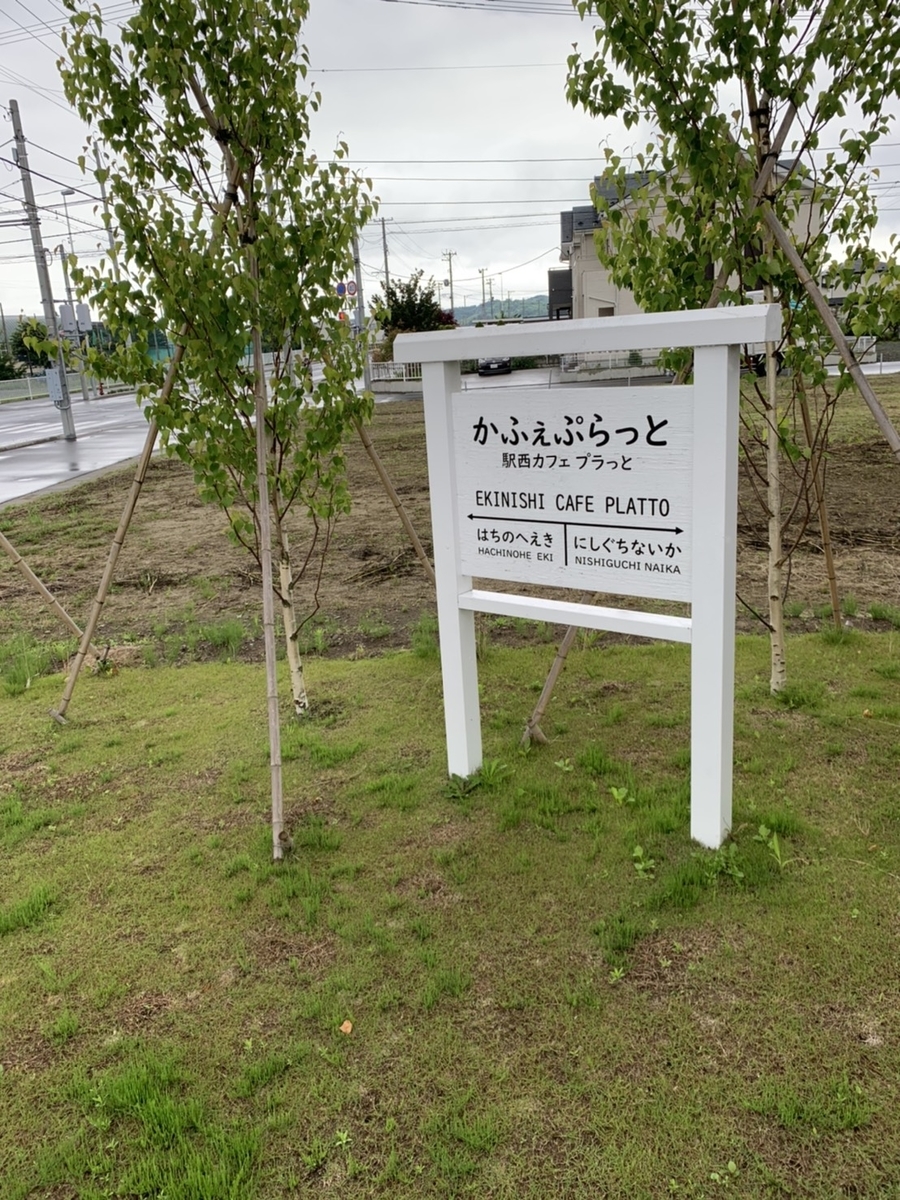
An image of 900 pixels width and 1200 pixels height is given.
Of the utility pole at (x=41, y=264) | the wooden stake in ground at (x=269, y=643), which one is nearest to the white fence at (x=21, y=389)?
the utility pole at (x=41, y=264)

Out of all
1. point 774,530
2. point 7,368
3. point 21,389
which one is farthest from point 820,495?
point 7,368

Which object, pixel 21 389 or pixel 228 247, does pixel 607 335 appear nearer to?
pixel 228 247

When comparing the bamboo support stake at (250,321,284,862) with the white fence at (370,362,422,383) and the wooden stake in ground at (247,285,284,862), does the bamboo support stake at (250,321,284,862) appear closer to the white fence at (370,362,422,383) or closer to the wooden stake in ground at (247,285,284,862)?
the wooden stake in ground at (247,285,284,862)

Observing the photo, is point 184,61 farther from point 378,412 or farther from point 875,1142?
point 378,412

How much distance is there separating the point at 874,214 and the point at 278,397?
3058 millimetres

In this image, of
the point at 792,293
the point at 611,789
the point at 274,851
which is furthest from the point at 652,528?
the point at 274,851

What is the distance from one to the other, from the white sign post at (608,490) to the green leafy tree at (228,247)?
0.65m

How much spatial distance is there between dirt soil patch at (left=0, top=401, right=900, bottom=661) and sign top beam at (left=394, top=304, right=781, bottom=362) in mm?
1796

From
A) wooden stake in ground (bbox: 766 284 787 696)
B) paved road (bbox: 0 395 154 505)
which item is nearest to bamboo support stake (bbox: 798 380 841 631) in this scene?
wooden stake in ground (bbox: 766 284 787 696)

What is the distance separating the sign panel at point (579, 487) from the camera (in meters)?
2.99

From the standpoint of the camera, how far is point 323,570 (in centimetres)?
798

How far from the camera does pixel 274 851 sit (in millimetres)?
3449

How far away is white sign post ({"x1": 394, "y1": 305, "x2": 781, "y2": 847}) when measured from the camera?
2.87 metres

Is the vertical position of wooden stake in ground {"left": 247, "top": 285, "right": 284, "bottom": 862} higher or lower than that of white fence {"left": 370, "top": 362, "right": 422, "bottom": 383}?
lower
